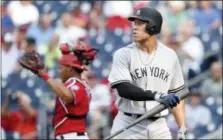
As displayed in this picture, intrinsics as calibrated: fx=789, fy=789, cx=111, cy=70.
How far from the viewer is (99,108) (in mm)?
11750

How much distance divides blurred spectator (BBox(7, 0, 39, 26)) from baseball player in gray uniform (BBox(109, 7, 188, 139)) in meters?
6.38

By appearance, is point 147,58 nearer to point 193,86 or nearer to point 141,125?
point 141,125

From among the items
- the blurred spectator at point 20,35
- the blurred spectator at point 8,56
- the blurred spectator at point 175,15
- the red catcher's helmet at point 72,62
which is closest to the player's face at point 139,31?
the red catcher's helmet at point 72,62

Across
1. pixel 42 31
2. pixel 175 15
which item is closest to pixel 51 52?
pixel 42 31

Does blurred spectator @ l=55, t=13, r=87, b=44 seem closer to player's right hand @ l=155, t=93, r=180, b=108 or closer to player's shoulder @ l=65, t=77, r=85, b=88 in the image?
player's shoulder @ l=65, t=77, r=85, b=88

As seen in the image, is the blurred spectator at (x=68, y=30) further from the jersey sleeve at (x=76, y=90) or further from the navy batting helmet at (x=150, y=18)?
the navy batting helmet at (x=150, y=18)

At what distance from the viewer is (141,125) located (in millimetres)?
7746

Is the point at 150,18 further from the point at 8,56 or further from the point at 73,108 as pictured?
the point at 8,56

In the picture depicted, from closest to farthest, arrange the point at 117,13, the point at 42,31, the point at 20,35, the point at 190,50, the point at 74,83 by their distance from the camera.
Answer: the point at 74,83 → the point at 20,35 → the point at 190,50 → the point at 42,31 → the point at 117,13

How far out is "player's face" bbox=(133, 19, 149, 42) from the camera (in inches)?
299

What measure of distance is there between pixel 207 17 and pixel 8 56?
13.7ft

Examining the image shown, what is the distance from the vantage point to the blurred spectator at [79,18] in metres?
14.4

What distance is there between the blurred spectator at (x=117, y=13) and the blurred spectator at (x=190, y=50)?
3.44 ft

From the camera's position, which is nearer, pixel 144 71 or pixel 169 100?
pixel 169 100
